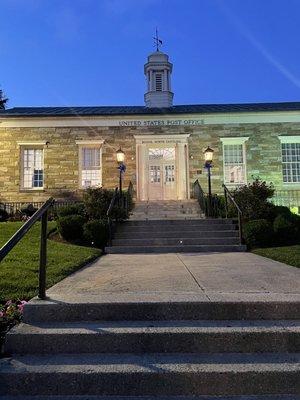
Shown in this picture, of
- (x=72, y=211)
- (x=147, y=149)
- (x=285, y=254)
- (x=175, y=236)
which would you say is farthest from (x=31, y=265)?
(x=147, y=149)

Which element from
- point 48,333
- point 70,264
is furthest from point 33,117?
point 48,333

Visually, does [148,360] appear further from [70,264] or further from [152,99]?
[152,99]

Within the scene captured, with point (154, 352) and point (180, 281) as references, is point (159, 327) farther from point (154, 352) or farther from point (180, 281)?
point (180, 281)

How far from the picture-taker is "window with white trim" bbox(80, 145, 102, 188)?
21.3 meters

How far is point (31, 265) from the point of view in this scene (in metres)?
7.52

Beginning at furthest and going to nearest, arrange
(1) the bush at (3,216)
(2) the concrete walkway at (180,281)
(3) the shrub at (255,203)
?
(1) the bush at (3,216) → (3) the shrub at (255,203) → (2) the concrete walkway at (180,281)

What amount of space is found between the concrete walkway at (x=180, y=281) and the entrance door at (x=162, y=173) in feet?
42.2

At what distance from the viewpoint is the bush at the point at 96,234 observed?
1142 cm

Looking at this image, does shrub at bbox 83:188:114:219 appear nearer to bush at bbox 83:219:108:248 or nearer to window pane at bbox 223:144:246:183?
bush at bbox 83:219:108:248

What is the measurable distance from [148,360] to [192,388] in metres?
0.45

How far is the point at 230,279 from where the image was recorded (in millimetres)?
6082

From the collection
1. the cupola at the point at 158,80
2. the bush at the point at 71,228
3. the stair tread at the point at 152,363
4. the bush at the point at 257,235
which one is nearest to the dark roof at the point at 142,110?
the cupola at the point at 158,80

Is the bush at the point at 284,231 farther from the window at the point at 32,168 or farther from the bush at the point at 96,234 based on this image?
the window at the point at 32,168

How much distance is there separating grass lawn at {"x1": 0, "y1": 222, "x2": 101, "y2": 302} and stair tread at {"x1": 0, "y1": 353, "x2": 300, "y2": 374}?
180 centimetres
